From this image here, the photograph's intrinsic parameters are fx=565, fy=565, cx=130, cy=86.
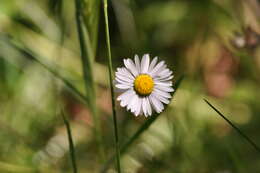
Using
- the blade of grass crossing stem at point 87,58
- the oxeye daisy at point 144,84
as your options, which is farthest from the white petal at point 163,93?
the blade of grass crossing stem at point 87,58

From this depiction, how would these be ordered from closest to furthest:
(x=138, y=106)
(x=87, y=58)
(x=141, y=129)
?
(x=138, y=106) → (x=141, y=129) → (x=87, y=58)

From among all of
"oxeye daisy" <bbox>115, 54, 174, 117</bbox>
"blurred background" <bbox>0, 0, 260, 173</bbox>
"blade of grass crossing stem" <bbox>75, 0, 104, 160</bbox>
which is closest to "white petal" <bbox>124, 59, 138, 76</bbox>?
"oxeye daisy" <bbox>115, 54, 174, 117</bbox>

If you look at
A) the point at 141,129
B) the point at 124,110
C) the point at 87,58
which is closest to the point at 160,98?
the point at 141,129

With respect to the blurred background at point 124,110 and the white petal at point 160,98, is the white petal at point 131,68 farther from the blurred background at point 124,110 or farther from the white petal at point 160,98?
the blurred background at point 124,110

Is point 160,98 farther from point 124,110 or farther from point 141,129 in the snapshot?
point 124,110

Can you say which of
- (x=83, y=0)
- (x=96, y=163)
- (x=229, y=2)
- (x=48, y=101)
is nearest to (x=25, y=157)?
(x=96, y=163)

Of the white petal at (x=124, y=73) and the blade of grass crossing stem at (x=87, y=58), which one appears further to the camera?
the blade of grass crossing stem at (x=87, y=58)
